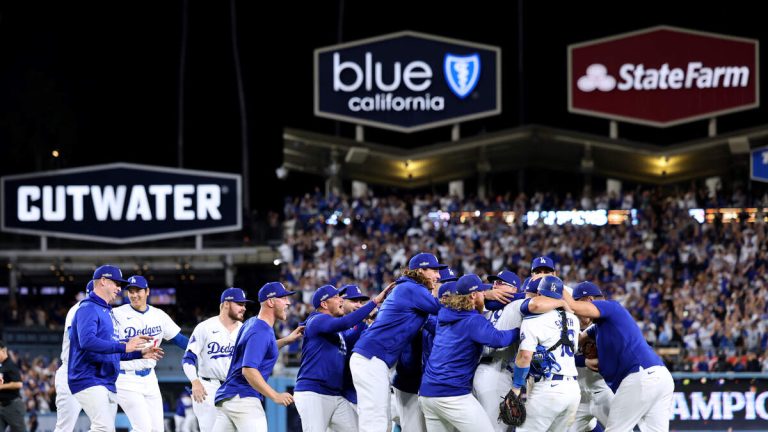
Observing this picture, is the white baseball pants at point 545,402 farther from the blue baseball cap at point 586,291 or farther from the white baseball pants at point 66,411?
the white baseball pants at point 66,411

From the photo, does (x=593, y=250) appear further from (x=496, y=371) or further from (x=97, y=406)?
(x=97, y=406)

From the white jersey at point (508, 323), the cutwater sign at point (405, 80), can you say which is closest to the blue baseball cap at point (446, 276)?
the white jersey at point (508, 323)

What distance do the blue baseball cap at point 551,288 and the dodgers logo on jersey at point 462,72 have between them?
962 inches

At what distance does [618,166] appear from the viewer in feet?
119

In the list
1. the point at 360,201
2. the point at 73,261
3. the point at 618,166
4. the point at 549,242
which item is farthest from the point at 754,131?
the point at 73,261

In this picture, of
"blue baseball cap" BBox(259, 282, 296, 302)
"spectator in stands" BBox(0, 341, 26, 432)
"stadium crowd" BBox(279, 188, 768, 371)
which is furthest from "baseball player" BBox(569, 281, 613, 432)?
"stadium crowd" BBox(279, 188, 768, 371)

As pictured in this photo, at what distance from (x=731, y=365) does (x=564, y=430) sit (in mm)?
11072

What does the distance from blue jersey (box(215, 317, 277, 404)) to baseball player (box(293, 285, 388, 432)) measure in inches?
31.7

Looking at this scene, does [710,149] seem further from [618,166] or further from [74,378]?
[74,378]

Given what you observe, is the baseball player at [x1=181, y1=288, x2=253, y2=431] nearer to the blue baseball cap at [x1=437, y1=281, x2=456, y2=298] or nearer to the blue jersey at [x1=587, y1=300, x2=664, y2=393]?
the blue baseball cap at [x1=437, y1=281, x2=456, y2=298]

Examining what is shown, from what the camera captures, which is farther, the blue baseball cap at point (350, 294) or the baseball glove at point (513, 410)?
the blue baseball cap at point (350, 294)

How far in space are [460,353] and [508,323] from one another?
0.59 metres

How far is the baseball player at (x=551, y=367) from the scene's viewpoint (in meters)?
10.7

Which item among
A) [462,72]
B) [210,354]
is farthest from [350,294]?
[462,72]
